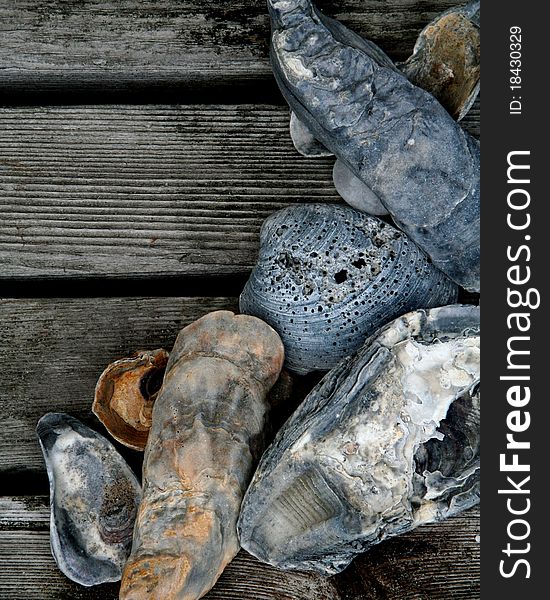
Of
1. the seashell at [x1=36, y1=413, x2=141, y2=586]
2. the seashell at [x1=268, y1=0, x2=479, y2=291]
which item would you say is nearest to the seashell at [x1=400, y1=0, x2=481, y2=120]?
the seashell at [x1=268, y1=0, x2=479, y2=291]

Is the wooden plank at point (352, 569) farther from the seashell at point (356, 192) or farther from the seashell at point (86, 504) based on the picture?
the seashell at point (356, 192)

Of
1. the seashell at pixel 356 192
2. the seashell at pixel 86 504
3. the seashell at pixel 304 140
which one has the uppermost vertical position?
the seashell at pixel 304 140

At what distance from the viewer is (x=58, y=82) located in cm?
149

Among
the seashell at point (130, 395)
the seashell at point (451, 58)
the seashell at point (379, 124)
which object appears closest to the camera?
the seashell at point (379, 124)

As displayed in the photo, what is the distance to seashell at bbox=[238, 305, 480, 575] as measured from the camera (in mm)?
1225

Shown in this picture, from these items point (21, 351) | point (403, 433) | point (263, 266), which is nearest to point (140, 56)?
point (263, 266)

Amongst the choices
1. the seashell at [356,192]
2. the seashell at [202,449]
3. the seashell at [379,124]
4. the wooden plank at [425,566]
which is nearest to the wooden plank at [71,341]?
the seashell at [202,449]

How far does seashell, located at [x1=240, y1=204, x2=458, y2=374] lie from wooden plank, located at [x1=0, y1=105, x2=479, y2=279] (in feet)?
0.41

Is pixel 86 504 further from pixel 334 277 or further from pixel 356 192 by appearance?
pixel 356 192

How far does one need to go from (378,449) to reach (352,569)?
0.40 metres

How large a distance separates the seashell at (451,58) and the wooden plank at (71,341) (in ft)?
1.93

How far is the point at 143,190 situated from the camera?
1.49 metres

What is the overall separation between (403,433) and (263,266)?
410 mm

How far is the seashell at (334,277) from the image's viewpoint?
4.42ft
